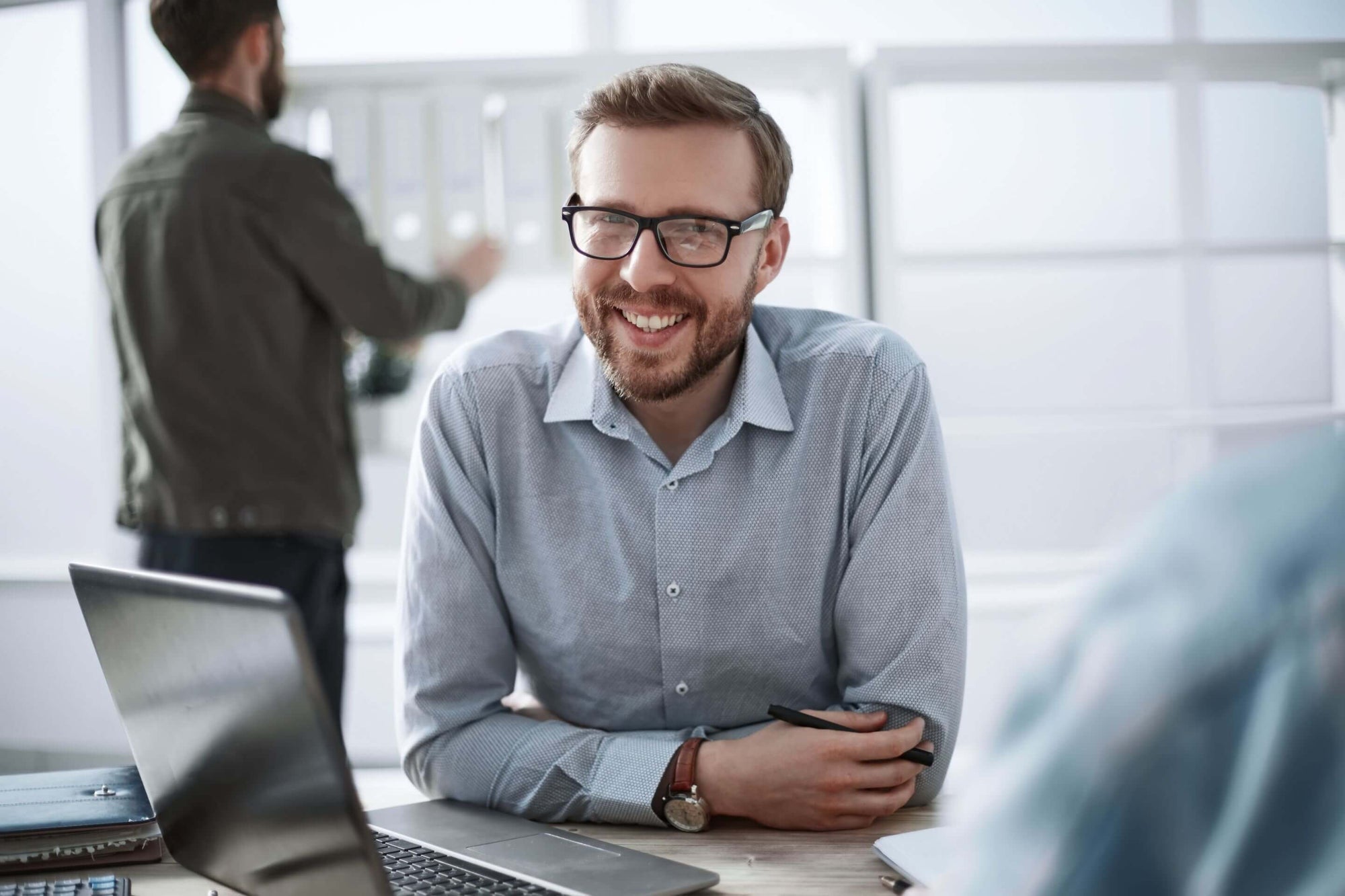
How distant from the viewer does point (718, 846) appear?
42.6 inches

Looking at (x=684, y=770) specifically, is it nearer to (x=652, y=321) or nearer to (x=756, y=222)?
(x=652, y=321)

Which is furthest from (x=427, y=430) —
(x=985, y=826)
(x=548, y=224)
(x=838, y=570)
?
(x=548, y=224)

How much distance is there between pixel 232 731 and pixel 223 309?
5.08 feet

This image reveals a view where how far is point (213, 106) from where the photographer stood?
7.26 feet

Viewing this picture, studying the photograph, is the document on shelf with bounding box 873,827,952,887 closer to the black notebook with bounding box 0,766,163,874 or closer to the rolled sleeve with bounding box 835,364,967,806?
the rolled sleeve with bounding box 835,364,967,806

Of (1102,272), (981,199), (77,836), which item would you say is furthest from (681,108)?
(1102,272)

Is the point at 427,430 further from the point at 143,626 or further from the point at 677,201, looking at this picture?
the point at 143,626

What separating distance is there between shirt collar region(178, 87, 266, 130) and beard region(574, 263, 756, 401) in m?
1.09

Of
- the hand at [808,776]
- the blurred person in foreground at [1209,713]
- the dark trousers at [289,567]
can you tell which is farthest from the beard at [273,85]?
the blurred person in foreground at [1209,713]

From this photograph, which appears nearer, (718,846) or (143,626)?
(143,626)

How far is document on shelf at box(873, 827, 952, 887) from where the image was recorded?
96 cm

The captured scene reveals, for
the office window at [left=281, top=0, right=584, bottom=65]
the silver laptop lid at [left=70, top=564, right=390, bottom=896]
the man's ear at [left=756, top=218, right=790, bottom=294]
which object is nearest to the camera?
the silver laptop lid at [left=70, top=564, right=390, bottom=896]

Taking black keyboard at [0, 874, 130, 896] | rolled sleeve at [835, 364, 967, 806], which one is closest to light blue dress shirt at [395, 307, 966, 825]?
rolled sleeve at [835, 364, 967, 806]

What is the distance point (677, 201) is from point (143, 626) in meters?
0.79
